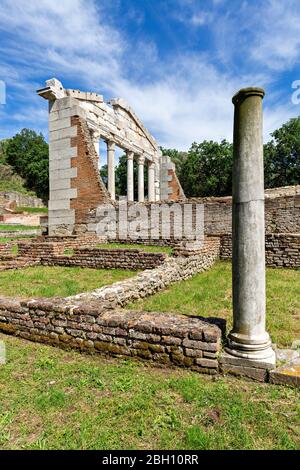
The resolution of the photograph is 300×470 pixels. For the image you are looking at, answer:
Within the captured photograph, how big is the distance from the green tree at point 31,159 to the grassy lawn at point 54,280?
46334 mm

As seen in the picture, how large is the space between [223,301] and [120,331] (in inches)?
116

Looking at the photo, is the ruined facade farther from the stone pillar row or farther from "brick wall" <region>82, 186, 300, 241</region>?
the stone pillar row

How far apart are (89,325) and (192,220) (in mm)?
10369

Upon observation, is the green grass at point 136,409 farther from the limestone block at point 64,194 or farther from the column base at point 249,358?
the limestone block at point 64,194

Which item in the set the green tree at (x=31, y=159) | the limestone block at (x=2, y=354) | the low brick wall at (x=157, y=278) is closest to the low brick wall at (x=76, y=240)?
the low brick wall at (x=157, y=278)

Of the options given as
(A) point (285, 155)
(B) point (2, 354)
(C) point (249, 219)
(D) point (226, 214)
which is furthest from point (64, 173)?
(A) point (285, 155)

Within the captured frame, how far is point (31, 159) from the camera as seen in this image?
55.8 meters

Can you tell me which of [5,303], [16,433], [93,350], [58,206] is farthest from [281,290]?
[58,206]

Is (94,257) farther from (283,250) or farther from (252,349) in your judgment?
(252,349)

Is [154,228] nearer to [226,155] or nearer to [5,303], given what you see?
[5,303]

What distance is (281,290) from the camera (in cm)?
685

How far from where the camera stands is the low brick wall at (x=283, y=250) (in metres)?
9.83

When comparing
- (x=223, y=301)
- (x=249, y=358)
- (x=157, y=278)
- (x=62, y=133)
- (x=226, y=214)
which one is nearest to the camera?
(x=249, y=358)

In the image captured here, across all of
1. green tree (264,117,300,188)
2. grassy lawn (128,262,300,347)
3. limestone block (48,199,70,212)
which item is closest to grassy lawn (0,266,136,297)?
grassy lawn (128,262,300,347)
